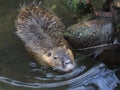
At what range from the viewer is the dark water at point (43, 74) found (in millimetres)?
5520

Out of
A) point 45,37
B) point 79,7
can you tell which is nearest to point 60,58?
point 45,37

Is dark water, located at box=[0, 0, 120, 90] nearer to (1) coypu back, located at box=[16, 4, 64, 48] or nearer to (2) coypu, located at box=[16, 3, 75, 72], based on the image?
(2) coypu, located at box=[16, 3, 75, 72]

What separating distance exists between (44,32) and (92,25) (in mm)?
909

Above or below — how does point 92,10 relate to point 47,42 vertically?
above

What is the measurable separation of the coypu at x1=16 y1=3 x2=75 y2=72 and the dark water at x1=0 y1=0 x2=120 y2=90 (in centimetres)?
17

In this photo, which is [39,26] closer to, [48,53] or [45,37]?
[45,37]

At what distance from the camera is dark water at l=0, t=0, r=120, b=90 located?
5520 millimetres

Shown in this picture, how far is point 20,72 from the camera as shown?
235 inches

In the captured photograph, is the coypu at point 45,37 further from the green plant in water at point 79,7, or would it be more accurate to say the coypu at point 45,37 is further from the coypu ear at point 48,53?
the green plant in water at point 79,7

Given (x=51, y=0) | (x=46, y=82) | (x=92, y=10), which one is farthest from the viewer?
(x=51, y=0)

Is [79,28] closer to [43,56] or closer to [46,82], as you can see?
[43,56]

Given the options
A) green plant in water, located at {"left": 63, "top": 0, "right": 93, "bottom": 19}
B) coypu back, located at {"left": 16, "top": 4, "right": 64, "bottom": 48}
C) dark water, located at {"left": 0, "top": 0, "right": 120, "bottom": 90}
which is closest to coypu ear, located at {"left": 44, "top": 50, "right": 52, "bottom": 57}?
coypu back, located at {"left": 16, "top": 4, "right": 64, "bottom": 48}

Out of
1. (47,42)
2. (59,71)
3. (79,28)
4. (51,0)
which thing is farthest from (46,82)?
(51,0)

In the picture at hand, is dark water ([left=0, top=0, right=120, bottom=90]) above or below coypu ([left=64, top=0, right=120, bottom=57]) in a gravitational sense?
below
